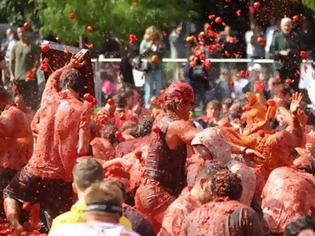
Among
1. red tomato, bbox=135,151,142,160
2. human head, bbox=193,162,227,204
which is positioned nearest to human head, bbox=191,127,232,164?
human head, bbox=193,162,227,204

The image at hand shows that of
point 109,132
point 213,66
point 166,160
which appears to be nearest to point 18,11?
point 213,66

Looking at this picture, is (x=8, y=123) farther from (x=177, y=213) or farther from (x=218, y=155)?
(x=177, y=213)

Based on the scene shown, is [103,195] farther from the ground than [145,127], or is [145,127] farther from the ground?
[103,195]

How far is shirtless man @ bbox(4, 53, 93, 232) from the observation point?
44.5 feet

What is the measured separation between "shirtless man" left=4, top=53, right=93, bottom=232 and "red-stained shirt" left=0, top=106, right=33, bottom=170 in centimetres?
111

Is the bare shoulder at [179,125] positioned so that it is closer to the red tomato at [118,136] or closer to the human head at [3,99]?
the red tomato at [118,136]

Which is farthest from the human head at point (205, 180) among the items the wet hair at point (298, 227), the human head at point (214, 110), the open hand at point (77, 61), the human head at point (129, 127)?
the human head at point (214, 110)

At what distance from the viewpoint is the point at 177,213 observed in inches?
452

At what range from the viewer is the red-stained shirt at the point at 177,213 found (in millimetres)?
11385

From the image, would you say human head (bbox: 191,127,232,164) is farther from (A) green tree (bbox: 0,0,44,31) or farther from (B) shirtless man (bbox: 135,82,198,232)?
(A) green tree (bbox: 0,0,44,31)

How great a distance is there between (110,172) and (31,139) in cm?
220

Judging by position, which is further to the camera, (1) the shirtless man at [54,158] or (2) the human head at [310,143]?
(2) the human head at [310,143]

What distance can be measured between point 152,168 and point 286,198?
128cm

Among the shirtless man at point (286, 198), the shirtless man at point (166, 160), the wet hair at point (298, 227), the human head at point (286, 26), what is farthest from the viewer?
A: the human head at point (286, 26)
